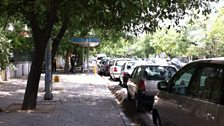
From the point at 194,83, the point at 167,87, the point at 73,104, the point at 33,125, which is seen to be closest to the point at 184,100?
the point at 194,83

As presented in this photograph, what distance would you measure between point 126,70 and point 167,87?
18047 mm

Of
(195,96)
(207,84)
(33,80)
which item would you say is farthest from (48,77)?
(207,84)

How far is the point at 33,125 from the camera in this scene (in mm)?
10344

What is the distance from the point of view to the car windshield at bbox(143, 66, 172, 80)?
14.1 metres

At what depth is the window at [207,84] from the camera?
19.2 feet

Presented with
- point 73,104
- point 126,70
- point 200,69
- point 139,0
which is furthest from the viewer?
point 126,70

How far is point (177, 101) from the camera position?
719 cm

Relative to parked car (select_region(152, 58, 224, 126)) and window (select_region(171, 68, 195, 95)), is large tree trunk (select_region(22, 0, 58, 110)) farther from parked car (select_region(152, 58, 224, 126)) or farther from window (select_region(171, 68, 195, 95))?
window (select_region(171, 68, 195, 95))

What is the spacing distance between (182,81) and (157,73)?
23.0 feet

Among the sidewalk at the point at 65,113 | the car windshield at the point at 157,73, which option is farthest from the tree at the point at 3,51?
the car windshield at the point at 157,73

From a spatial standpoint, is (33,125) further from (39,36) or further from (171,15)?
(171,15)

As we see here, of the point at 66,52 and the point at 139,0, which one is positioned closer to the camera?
the point at 139,0

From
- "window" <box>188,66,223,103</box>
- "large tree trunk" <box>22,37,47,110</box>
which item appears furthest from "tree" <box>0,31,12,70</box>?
"window" <box>188,66,223,103</box>

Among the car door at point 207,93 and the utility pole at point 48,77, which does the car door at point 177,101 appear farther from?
the utility pole at point 48,77
